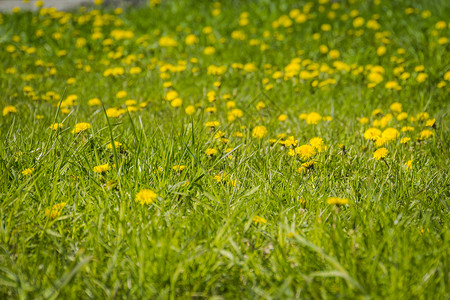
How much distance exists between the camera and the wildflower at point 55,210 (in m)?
1.66

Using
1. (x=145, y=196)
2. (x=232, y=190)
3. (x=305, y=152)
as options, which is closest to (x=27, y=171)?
(x=145, y=196)

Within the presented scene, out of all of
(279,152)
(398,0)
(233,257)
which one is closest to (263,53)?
(279,152)

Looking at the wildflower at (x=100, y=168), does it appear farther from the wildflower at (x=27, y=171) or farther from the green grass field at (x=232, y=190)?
the wildflower at (x=27, y=171)

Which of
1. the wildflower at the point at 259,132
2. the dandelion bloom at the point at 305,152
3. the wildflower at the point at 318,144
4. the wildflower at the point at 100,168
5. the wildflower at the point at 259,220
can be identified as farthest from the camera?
the wildflower at the point at 259,132

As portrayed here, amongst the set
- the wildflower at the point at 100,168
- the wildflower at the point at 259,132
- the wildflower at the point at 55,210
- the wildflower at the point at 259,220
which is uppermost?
the wildflower at the point at 100,168

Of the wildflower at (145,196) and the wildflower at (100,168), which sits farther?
the wildflower at (100,168)

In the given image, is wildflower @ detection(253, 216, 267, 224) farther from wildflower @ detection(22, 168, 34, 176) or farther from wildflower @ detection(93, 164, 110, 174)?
wildflower @ detection(22, 168, 34, 176)

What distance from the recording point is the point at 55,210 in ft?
5.60

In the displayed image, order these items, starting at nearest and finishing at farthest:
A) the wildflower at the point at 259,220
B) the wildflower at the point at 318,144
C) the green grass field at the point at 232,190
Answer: the green grass field at the point at 232,190 < the wildflower at the point at 259,220 < the wildflower at the point at 318,144

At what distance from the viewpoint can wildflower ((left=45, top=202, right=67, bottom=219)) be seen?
166cm

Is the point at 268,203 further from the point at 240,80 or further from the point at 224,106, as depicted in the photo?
the point at 240,80

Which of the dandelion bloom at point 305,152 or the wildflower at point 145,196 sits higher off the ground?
the wildflower at point 145,196

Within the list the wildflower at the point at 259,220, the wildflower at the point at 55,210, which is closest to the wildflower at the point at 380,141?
the wildflower at the point at 259,220

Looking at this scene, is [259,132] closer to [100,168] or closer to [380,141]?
[380,141]
